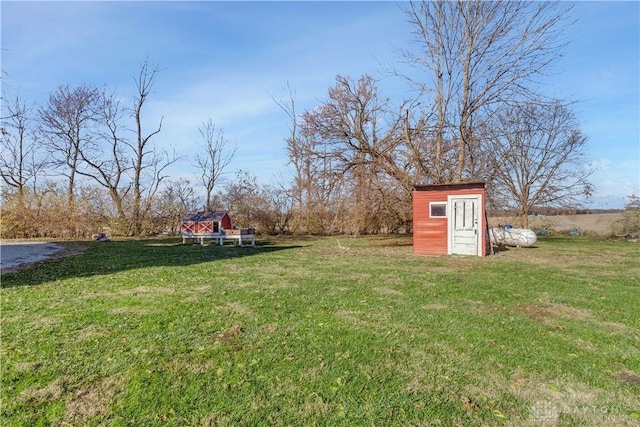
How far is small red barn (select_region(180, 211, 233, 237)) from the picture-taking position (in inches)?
640

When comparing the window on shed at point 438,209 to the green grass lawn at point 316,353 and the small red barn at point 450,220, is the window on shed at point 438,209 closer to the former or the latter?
the small red barn at point 450,220

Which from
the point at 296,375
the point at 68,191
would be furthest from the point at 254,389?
the point at 68,191

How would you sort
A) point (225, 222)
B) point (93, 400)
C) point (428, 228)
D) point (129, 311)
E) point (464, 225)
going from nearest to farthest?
point (93, 400)
point (129, 311)
point (464, 225)
point (428, 228)
point (225, 222)

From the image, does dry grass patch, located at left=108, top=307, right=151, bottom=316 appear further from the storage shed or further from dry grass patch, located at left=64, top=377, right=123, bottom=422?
the storage shed

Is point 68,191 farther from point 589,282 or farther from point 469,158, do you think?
point 589,282

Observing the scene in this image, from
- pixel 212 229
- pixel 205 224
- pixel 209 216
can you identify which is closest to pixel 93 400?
pixel 212 229

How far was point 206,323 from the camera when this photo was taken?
4.16 metres

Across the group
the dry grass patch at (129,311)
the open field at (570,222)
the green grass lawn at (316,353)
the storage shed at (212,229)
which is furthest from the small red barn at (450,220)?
the open field at (570,222)

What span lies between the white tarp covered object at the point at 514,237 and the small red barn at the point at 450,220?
323 cm

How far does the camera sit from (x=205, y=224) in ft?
53.7

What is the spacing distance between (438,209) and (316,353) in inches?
375

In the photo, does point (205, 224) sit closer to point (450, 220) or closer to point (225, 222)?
point (225, 222)

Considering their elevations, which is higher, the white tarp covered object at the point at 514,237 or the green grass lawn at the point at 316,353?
the white tarp covered object at the point at 514,237

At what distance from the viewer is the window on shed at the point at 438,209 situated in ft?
38.9
